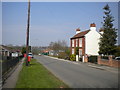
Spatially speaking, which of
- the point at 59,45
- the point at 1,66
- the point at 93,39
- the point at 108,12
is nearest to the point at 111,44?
the point at 108,12

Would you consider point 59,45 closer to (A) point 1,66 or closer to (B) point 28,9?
(B) point 28,9

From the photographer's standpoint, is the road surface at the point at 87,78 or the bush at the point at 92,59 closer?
the road surface at the point at 87,78

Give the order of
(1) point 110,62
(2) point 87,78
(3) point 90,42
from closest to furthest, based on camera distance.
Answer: (2) point 87,78 → (1) point 110,62 → (3) point 90,42

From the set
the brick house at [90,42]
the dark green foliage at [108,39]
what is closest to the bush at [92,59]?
the dark green foliage at [108,39]

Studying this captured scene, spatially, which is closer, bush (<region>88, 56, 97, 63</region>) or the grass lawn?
the grass lawn

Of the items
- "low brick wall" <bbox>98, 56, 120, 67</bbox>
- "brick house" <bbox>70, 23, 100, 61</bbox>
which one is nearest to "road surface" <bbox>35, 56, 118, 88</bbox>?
"low brick wall" <bbox>98, 56, 120, 67</bbox>

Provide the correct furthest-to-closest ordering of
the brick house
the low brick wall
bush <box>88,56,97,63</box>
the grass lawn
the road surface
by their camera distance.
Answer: the brick house → bush <box>88,56,97,63</box> → the low brick wall → the road surface → the grass lawn

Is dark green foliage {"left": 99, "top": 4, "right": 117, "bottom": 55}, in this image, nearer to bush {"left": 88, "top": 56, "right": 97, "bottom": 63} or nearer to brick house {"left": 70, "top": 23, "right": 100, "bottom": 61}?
bush {"left": 88, "top": 56, "right": 97, "bottom": 63}

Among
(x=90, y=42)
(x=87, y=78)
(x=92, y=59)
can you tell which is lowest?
(x=87, y=78)

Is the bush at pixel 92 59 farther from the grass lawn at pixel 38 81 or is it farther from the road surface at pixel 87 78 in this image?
the grass lawn at pixel 38 81

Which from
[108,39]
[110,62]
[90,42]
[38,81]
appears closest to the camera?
[38,81]

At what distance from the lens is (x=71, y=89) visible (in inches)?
352

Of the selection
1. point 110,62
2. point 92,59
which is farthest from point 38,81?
point 92,59

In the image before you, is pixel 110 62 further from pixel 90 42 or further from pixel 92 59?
pixel 90 42
